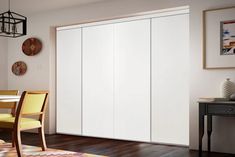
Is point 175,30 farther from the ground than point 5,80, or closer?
farther from the ground

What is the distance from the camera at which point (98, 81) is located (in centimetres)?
515

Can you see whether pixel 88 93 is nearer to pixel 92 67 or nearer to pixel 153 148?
pixel 92 67

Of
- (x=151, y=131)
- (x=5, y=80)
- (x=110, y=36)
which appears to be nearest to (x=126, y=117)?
(x=151, y=131)

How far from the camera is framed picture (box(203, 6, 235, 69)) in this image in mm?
3840

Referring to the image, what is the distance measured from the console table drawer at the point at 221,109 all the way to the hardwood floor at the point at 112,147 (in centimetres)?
A: 62

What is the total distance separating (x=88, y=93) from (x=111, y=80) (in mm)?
514

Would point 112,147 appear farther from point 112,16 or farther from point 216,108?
point 112,16

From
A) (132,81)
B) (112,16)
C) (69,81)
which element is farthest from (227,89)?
(69,81)

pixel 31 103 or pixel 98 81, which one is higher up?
pixel 98 81

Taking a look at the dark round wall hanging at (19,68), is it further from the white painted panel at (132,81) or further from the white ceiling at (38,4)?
the white painted panel at (132,81)

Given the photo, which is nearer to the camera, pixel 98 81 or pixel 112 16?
pixel 112 16

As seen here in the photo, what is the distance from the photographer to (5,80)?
→ 20.0 ft

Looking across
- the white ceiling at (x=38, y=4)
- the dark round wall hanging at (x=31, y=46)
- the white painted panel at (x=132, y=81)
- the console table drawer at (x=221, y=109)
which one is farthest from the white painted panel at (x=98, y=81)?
the console table drawer at (x=221, y=109)

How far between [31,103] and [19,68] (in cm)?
250
